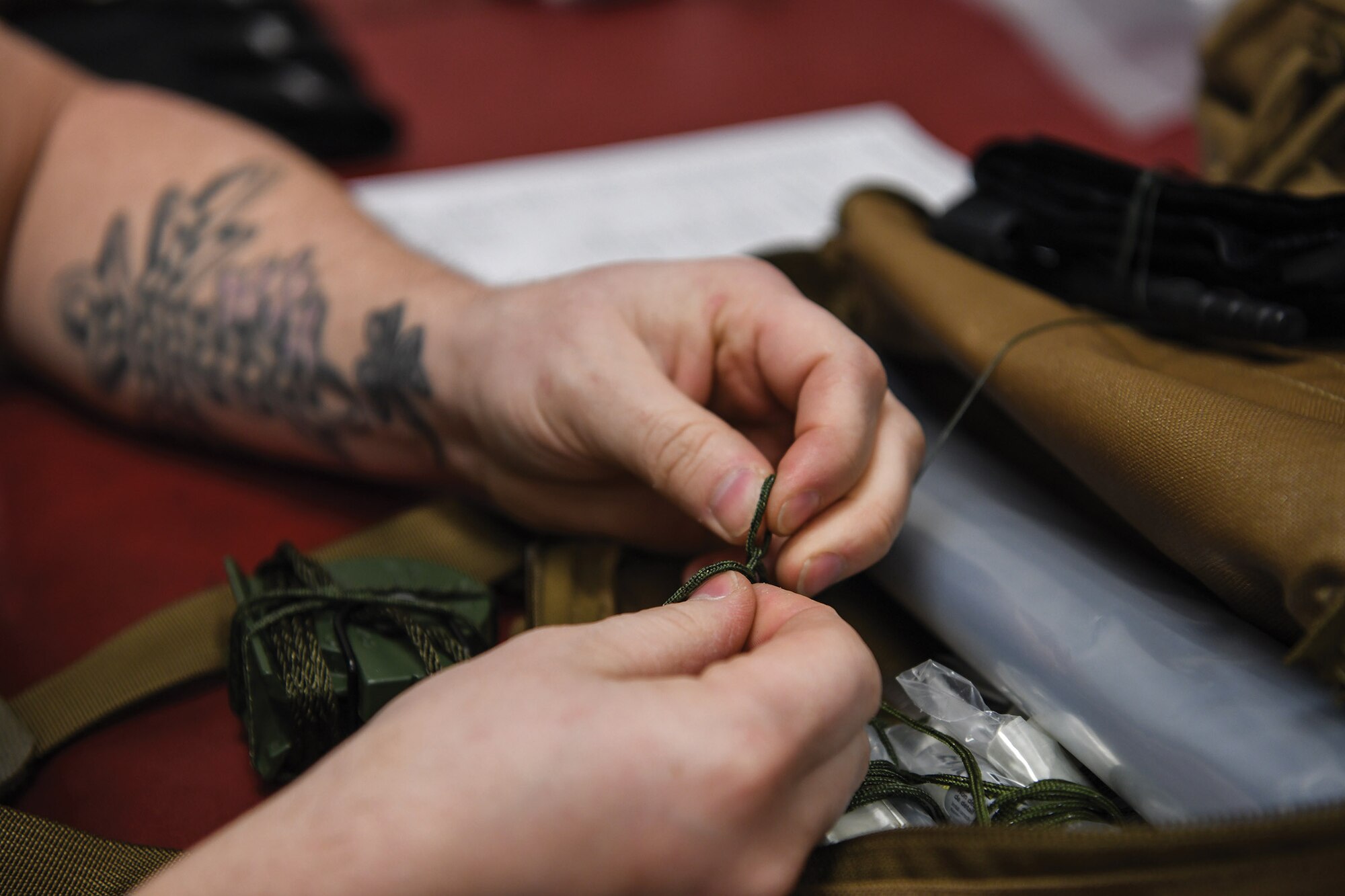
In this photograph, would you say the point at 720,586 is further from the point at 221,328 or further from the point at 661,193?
the point at 661,193

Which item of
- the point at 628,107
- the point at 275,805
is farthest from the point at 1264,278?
the point at 628,107

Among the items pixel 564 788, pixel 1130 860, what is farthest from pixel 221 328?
pixel 1130 860

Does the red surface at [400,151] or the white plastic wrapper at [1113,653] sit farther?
the red surface at [400,151]

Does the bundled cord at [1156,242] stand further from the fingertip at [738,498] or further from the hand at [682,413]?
the fingertip at [738,498]

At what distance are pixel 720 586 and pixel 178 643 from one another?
1.05ft

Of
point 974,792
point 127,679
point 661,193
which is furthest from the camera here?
point 661,193

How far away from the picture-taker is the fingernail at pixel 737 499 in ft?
1.48

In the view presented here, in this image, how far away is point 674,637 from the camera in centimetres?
37

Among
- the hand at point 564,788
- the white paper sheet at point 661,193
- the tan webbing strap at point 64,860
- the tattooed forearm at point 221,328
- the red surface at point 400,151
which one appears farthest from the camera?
the white paper sheet at point 661,193

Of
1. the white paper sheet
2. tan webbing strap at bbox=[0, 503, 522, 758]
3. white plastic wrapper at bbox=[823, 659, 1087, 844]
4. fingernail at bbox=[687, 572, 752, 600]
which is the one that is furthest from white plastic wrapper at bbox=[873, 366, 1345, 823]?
the white paper sheet

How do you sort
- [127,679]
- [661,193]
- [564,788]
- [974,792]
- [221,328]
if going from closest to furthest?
1. [564,788]
2. [974,792]
3. [127,679]
4. [221,328]
5. [661,193]

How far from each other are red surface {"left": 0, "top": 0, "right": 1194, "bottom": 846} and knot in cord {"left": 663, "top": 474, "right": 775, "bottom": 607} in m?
0.25

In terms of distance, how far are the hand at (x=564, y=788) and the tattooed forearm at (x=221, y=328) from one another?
1.14ft

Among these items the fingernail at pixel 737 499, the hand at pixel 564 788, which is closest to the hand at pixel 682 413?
the fingernail at pixel 737 499
